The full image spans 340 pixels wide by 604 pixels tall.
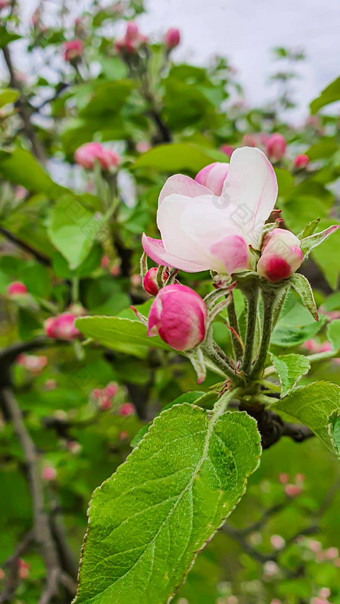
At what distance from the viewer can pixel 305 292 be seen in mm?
352

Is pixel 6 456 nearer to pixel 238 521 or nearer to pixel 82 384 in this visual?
pixel 82 384

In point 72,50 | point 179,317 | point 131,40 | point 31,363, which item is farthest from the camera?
point 31,363

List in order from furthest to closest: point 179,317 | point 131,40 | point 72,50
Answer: point 72,50, point 131,40, point 179,317

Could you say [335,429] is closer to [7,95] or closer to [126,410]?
[7,95]

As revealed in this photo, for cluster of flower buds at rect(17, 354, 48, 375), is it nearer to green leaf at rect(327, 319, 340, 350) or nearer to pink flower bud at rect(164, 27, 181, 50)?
pink flower bud at rect(164, 27, 181, 50)

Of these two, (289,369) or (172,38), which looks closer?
(289,369)

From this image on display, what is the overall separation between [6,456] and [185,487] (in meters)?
1.40

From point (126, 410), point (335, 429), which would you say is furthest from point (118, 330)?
point (126, 410)

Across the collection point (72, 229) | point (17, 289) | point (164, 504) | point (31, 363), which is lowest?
point (31, 363)

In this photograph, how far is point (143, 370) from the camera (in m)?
0.97

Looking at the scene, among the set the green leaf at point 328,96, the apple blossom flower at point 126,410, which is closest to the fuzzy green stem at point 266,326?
the green leaf at point 328,96

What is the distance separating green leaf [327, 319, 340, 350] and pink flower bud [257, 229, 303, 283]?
192 mm

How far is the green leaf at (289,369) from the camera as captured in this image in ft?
1.19

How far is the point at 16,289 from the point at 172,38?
76 centimetres
